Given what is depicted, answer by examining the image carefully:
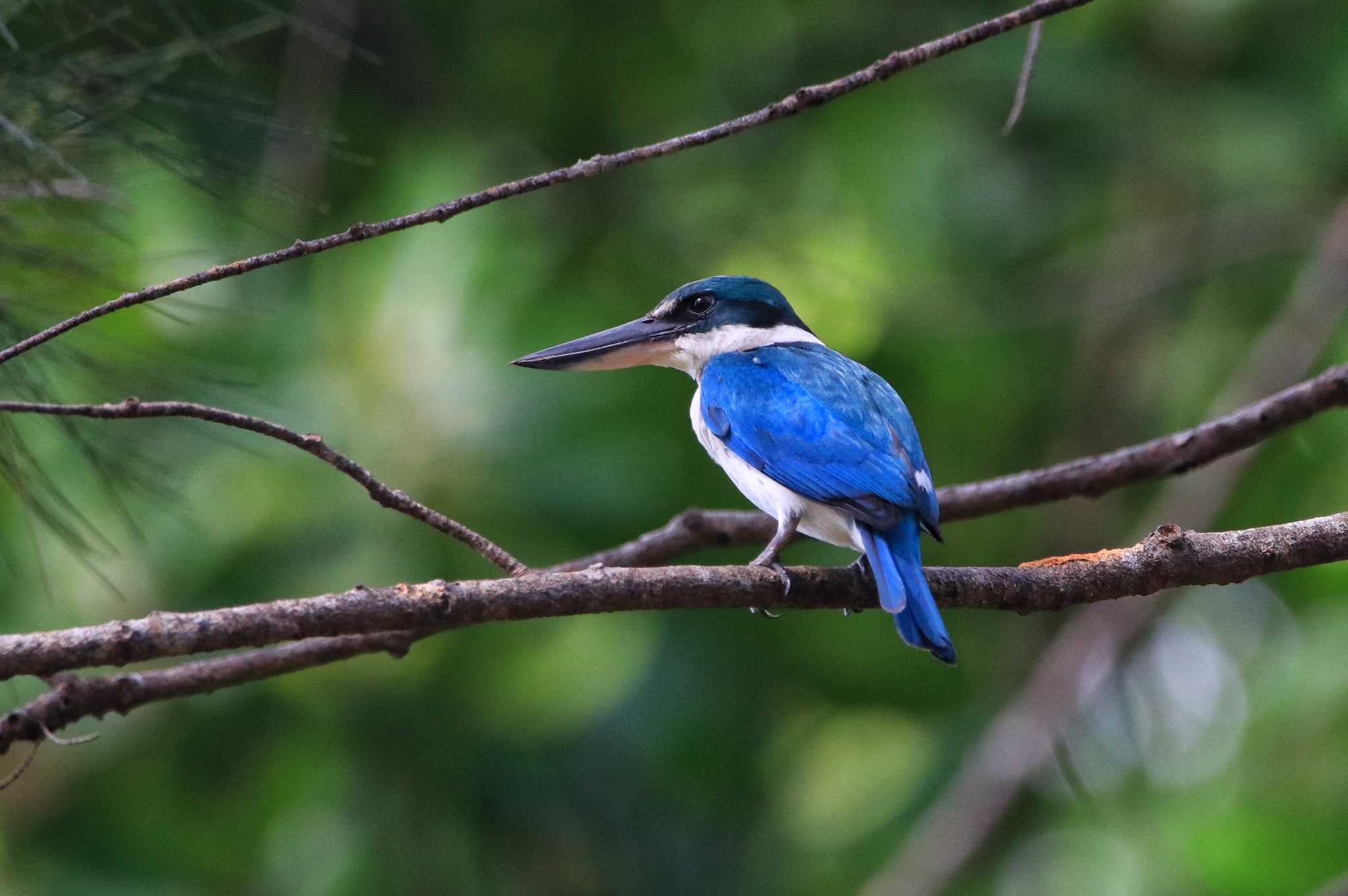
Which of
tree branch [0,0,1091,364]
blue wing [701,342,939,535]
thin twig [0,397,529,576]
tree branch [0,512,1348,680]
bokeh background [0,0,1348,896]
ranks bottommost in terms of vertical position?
bokeh background [0,0,1348,896]

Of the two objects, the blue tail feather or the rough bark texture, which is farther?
the blue tail feather

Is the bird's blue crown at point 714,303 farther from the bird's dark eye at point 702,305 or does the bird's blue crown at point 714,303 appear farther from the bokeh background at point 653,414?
the bokeh background at point 653,414

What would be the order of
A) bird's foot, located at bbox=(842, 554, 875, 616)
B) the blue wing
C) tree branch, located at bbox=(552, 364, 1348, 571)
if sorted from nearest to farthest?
bird's foot, located at bbox=(842, 554, 875, 616), the blue wing, tree branch, located at bbox=(552, 364, 1348, 571)

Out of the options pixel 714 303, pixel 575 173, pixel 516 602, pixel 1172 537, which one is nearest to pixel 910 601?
pixel 1172 537

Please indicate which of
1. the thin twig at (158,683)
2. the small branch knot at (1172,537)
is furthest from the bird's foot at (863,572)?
the thin twig at (158,683)

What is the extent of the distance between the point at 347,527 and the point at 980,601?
191 cm

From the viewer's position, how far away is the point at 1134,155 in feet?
15.1

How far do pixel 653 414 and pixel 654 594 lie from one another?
2.09 m

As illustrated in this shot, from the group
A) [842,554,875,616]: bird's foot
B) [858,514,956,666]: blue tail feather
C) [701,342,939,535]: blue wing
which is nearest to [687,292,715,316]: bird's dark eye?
[701,342,939,535]: blue wing

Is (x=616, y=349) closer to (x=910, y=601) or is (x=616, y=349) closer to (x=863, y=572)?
(x=863, y=572)

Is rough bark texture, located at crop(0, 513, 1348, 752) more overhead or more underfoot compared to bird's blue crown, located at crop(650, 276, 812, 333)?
Result: more overhead

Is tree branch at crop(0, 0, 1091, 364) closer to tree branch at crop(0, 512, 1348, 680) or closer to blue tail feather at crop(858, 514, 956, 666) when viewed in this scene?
tree branch at crop(0, 512, 1348, 680)

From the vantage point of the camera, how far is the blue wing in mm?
2432

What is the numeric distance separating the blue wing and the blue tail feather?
10cm
